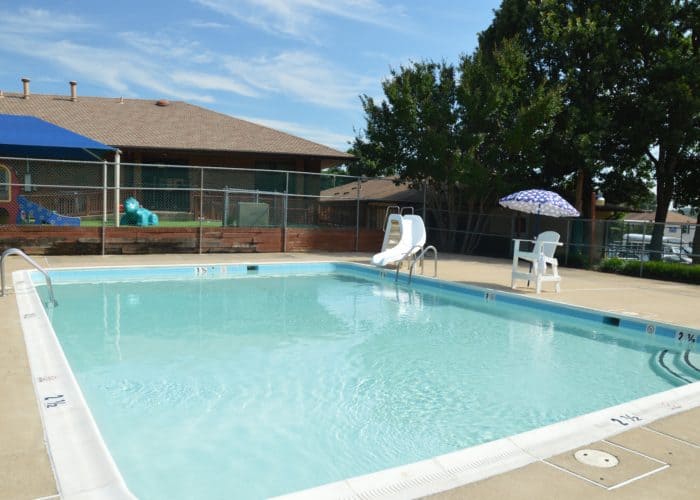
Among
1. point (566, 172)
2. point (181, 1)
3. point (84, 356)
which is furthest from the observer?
point (566, 172)

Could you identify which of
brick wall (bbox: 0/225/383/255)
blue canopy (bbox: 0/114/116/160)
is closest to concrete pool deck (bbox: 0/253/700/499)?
brick wall (bbox: 0/225/383/255)

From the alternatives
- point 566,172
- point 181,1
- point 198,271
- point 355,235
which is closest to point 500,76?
point 566,172

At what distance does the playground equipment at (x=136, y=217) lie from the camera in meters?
15.8

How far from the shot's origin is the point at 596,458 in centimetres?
339

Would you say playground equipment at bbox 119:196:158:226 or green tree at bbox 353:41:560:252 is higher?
green tree at bbox 353:41:560:252

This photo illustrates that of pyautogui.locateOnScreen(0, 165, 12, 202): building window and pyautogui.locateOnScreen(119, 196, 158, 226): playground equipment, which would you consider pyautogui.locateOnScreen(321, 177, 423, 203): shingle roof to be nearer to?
pyautogui.locateOnScreen(119, 196, 158, 226): playground equipment

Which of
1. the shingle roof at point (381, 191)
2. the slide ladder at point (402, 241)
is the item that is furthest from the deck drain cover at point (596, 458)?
the shingle roof at point (381, 191)

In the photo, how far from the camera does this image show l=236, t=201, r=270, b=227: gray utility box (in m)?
16.4

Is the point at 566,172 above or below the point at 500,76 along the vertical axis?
below

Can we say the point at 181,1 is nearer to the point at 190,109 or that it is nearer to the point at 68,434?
the point at 190,109

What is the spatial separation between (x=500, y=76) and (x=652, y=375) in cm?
1270

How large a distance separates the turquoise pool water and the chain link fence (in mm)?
5093

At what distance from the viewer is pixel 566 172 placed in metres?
19.2

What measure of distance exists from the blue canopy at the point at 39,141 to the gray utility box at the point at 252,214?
3.74m
